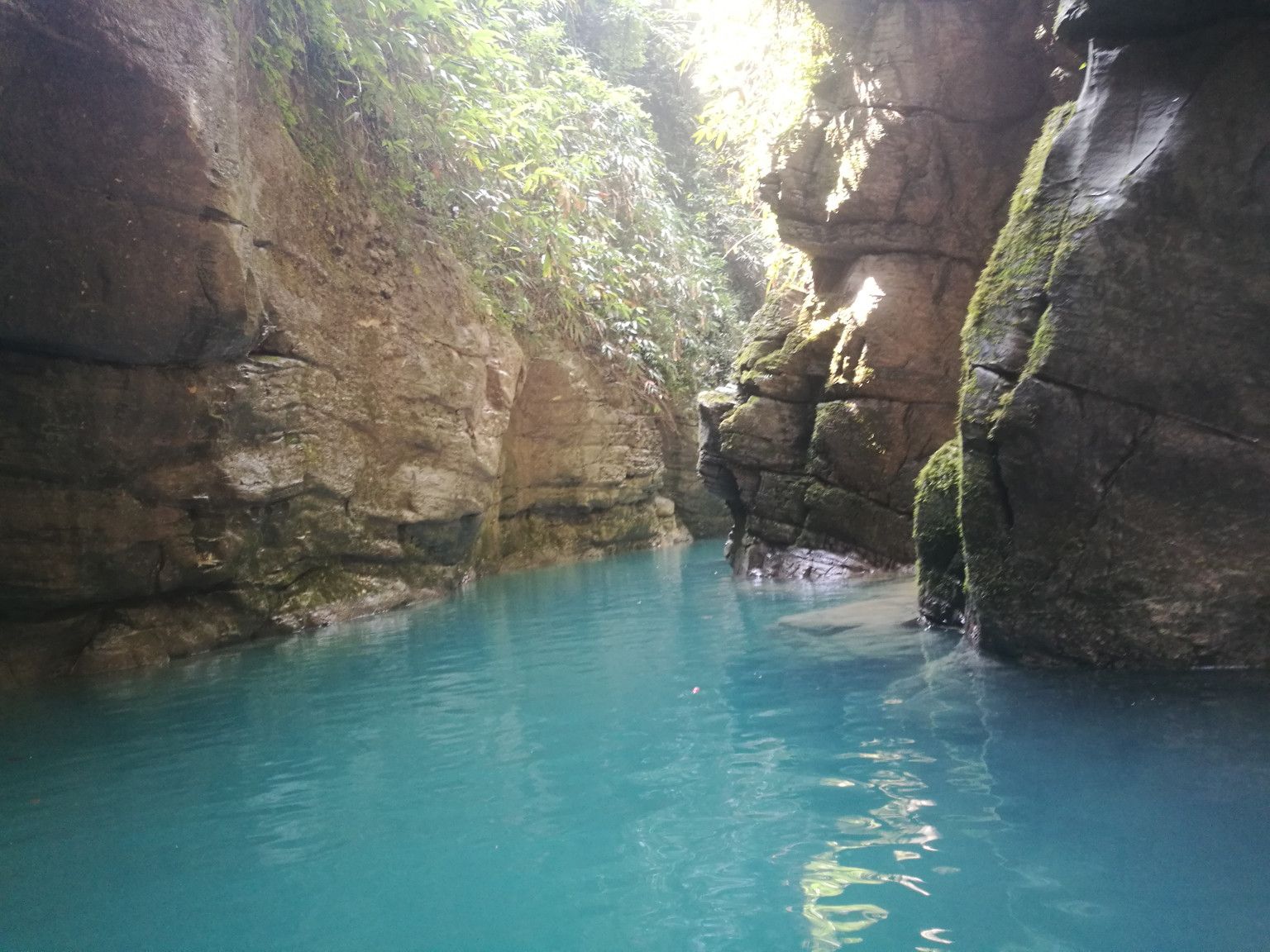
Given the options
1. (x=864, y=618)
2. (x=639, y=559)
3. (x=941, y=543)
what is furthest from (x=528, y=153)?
(x=941, y=543)

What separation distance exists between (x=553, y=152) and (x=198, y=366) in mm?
8049

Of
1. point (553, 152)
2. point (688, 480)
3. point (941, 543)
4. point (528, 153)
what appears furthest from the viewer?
point (688, 480)

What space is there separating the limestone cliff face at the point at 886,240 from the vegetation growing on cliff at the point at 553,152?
300 centimetres

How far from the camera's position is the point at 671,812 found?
138 inches

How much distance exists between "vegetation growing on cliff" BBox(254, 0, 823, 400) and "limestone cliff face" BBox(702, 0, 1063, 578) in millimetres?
2995

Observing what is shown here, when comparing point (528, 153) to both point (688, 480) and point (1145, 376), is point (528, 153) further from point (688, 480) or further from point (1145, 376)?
point (1145, 376)

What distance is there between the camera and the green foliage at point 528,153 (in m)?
10.7

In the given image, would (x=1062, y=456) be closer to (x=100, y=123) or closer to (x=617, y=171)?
(x=100, y=123)

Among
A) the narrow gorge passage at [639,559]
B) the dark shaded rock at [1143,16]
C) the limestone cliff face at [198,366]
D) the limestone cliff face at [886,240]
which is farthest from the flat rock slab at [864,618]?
the limestone cliff face at [198,366]

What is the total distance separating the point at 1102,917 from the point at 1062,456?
3.28m

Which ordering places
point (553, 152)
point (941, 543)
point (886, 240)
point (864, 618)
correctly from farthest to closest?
point (553, 152) → point (886, 240) → point (864, 618) → point (941, 543)

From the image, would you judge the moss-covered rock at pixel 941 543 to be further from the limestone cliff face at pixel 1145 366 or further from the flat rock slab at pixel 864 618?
the limestone cliff face at pixel 1145 366

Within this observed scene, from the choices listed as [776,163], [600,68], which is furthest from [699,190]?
[776,163]

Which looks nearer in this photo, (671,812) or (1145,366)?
(671,812)
